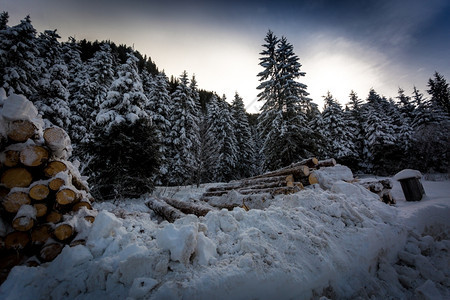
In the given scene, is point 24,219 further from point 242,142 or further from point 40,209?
point 242,142

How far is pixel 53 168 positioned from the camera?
8.43ft

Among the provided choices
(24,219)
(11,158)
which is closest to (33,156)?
(11,158)

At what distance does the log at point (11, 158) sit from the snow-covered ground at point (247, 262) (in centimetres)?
128

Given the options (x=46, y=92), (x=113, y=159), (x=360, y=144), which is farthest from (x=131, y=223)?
(x=360, y=144)

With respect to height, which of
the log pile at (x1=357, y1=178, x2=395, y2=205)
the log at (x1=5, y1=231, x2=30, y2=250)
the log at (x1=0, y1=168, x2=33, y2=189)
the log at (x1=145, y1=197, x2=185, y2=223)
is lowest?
the log pile at (x1=357, y1=178, x2=395, y2=205)

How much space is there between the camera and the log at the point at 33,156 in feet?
7.77

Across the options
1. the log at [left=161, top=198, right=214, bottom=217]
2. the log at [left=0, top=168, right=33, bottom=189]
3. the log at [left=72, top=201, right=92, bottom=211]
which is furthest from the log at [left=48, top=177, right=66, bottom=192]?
the log at [left=161, top=198, right=214, bottom=217]

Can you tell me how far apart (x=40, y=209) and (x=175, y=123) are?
690 inches

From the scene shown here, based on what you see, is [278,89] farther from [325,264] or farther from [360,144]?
[360,144]

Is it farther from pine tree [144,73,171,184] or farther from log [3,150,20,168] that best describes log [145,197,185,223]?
pine tree [144,73,171,184]

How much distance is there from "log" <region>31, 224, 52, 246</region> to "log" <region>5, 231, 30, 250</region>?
6 cm

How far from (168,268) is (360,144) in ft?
97.8

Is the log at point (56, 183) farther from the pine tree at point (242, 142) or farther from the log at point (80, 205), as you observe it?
the pine tree at point (242, 142)

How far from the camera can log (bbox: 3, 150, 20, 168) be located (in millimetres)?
2319
